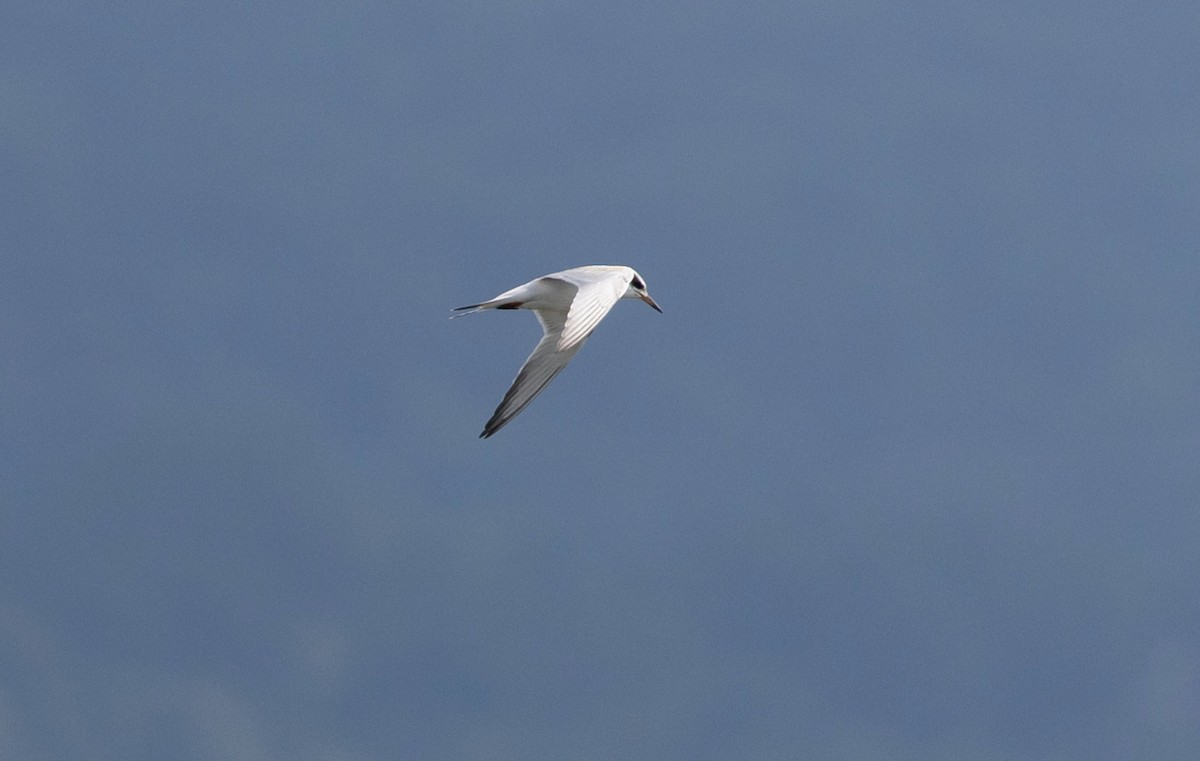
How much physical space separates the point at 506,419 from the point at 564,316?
1.89 metres

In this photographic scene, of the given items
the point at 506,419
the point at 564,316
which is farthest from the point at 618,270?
the point at 506,419

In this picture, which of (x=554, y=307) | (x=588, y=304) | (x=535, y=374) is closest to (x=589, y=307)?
(x=588, y=304)

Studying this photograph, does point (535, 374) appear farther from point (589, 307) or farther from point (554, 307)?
point (589, 307)

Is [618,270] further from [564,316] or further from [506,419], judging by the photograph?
[506,419]

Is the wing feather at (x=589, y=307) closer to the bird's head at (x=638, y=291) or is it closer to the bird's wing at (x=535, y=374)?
the bird's wing at (x=535, y=374)

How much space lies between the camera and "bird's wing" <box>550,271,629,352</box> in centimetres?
1589

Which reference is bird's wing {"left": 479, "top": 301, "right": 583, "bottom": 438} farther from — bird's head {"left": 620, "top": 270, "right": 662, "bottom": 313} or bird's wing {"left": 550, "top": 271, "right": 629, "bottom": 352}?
bird's head {"left": 620, "top": 270, "right": 662, "bottom": 313}

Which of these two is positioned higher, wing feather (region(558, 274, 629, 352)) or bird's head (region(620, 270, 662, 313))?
bird's head (region(620, 270, 662, 313))

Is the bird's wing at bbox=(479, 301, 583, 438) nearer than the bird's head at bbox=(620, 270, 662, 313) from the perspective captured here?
Yes

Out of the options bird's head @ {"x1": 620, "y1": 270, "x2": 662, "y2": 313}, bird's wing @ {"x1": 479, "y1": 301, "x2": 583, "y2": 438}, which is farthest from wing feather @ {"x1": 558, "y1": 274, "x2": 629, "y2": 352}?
bird's head @ {"x1": 620, "y1": 270, "x2": 662, "y2": 313}

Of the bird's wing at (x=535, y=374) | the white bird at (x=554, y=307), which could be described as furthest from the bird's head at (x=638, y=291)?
the bird's wing at (x=535, y=374)

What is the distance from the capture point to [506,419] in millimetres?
17516

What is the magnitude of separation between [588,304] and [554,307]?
264 centimetres

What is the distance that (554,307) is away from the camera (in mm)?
19016
